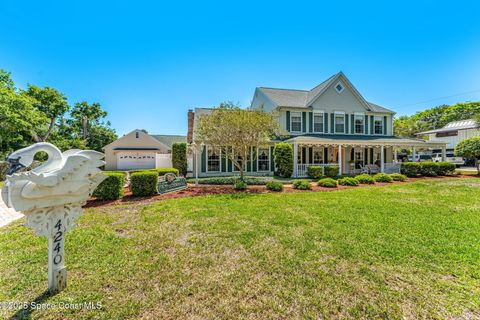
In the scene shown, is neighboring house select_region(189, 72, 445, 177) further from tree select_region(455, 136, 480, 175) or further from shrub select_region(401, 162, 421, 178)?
tree select_region(455, 136, 480, 175)

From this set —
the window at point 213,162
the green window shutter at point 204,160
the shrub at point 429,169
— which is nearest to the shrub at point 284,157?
the window at point 213,162

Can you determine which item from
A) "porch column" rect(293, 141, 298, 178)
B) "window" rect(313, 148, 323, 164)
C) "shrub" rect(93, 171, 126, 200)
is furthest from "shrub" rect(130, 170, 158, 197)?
"window" rect(313, 148, 323, 164)

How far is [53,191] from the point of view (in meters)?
2.37

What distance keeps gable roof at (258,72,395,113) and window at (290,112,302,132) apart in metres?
0.72

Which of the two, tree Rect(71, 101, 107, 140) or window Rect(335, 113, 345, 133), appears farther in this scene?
tree Rect(71, 101, 107, 140)

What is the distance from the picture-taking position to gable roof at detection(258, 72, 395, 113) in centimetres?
1766

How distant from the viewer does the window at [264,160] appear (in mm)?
16703

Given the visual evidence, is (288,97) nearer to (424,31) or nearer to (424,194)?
(424,31)

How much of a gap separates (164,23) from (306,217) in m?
11.2

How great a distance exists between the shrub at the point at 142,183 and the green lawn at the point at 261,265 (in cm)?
255

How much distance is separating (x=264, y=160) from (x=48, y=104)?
29.1m

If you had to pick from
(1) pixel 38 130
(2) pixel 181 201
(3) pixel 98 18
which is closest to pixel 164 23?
(3) pixel 98 18

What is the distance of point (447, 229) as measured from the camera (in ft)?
15.3

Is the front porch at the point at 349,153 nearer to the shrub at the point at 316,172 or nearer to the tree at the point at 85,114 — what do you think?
the shrub at the point at 316,172
